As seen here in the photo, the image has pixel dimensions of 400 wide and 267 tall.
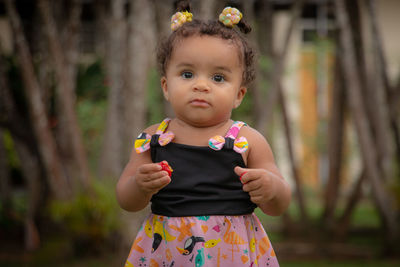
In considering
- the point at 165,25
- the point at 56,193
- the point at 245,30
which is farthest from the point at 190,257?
the point at 56,193

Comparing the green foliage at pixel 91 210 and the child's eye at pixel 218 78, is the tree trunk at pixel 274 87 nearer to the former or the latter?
the green foliage at pixel 91 210

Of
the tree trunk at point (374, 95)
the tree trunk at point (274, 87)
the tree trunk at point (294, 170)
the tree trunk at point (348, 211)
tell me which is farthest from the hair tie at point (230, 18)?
the tree trunk at point (294, 170)

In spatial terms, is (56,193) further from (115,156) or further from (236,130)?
(236,130)

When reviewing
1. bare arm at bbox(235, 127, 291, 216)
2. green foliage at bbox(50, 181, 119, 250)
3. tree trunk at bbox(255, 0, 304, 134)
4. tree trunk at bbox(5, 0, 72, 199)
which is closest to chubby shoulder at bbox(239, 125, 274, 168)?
bare arm at bbox(235, 127, 291, 216)

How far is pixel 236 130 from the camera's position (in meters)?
1.77

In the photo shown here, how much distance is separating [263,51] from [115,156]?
3.47 meters

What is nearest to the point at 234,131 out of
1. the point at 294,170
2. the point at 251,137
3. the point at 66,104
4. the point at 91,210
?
the point at 251,137

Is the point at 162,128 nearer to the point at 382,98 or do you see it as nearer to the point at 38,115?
the point at 38,115

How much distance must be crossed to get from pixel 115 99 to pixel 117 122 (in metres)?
0.24

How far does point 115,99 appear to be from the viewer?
5465mm

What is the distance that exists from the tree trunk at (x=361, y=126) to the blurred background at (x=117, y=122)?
13 millimetres

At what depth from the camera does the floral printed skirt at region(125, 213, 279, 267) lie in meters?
1.67

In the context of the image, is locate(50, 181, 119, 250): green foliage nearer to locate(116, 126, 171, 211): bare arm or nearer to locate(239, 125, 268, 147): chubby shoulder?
locate(116, 126, 171, 211): bare arm

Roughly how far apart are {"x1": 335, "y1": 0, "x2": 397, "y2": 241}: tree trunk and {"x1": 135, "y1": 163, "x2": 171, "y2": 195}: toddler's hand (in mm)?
4735
